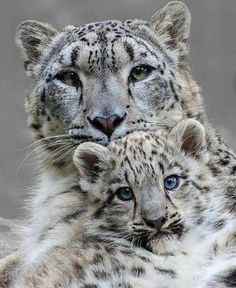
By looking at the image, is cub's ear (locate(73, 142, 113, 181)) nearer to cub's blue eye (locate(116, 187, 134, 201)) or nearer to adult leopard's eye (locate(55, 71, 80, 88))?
cub's blue eye (locate(116, 187, 134, 201))

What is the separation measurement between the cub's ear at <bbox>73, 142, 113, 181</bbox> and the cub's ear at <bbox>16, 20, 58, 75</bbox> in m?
1.49

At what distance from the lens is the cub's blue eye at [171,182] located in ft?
25.8

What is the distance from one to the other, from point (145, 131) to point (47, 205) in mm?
1093

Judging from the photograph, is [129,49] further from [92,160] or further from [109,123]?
[92,160]

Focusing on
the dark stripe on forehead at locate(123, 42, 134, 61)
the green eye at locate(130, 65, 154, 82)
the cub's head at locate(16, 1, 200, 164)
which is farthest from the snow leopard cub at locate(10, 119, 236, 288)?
the dark stripe on forehead at locate(123, 42, 134, 61)

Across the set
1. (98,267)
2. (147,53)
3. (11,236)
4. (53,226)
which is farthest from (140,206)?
(11,236)

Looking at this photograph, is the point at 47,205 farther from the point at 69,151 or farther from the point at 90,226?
the point at 90,226

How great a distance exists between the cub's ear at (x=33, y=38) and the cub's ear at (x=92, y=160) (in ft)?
4.88

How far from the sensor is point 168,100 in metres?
9.02

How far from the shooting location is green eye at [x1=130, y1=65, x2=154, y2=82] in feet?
29.2

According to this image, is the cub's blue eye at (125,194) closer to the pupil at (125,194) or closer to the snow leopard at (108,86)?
the pupil at (125,194)

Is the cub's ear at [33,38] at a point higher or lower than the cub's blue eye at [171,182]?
higher

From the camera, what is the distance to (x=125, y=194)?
7.89 meters

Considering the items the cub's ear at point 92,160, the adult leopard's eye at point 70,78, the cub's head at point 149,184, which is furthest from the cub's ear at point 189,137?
the adult leopard's eye at point 70,78
